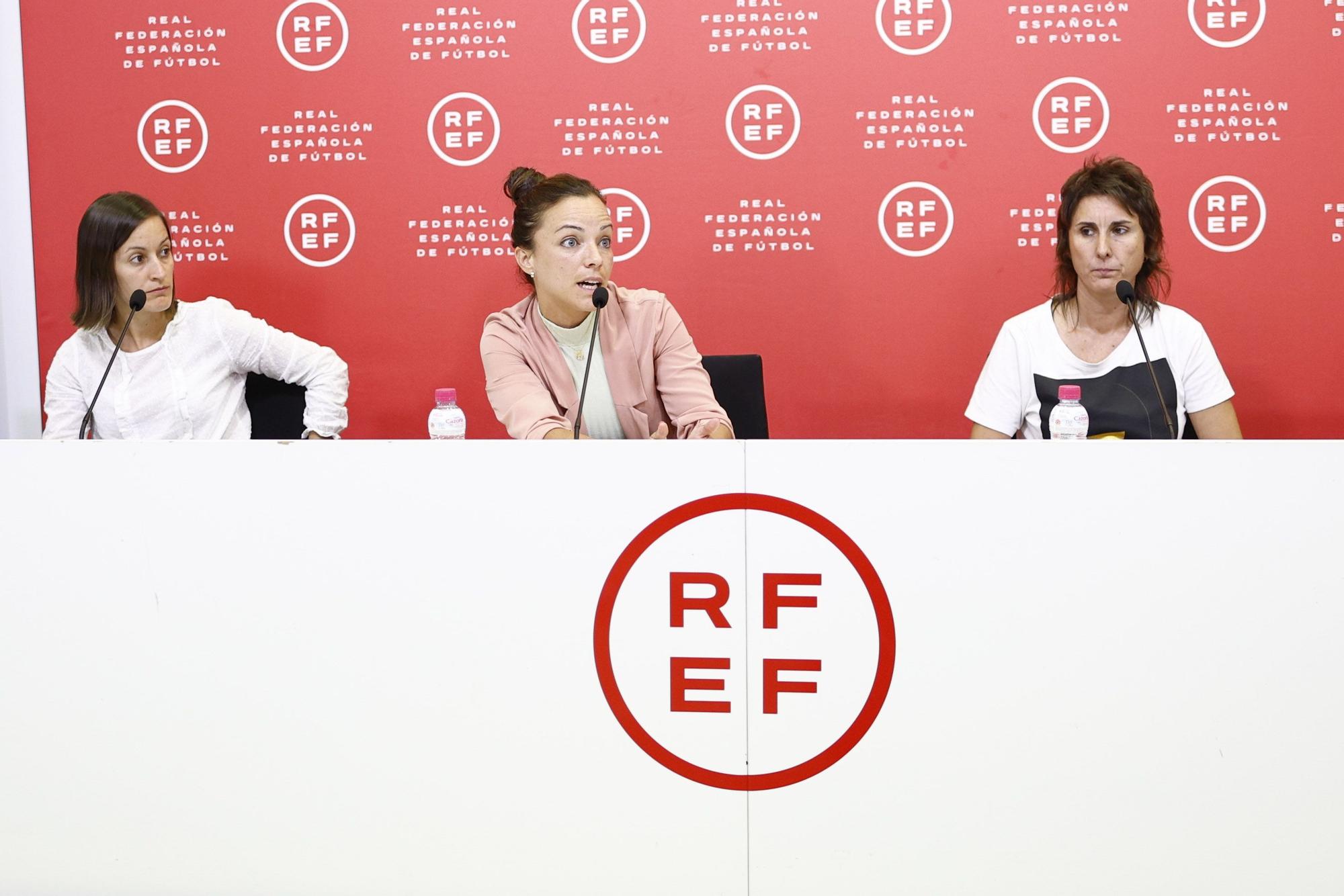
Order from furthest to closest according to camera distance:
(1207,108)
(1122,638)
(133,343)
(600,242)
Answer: (1207,108) < (133,343) < (600,242) < (1122,638)

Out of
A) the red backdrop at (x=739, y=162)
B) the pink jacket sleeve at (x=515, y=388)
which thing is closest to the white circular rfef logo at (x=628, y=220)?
the red backdrop at (x=739, y=162)

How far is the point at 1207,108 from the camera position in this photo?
2.30 m

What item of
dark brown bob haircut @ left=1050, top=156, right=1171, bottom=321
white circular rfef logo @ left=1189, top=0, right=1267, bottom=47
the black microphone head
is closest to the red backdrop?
white circular rfef logo @ left=1189, top=0, right=1267, bottom=47

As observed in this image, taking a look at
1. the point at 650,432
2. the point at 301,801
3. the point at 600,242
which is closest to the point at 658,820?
the point at 301,801

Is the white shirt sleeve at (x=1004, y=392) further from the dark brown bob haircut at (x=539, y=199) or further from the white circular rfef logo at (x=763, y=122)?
the dark brown bob haircut at (x=539, y=199)

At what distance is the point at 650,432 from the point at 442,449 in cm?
80

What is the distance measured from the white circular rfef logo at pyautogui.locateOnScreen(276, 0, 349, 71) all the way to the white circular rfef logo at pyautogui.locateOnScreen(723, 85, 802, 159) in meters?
0.92

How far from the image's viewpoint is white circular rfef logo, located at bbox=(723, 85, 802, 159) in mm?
2361

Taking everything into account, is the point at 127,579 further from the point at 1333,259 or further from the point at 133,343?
the point at 1333,259

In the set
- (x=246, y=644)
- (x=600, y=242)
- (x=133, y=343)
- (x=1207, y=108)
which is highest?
(x=1207, y=108)

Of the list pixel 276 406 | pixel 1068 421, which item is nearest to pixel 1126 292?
pixel 1068 421

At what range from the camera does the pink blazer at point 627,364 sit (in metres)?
1.95

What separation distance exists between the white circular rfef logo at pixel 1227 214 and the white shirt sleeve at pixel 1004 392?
2.09ft

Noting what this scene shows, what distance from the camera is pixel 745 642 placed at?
128 cm
